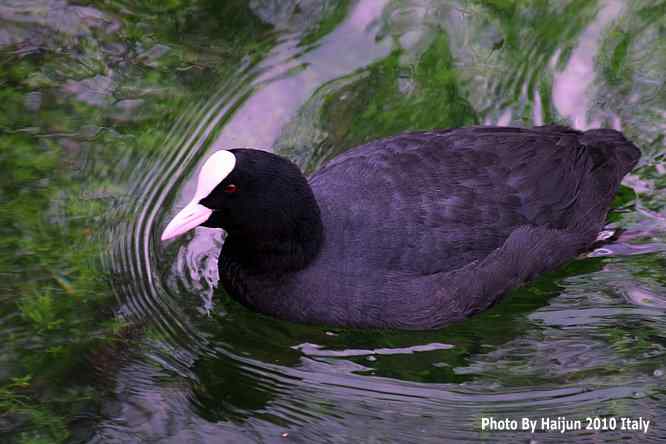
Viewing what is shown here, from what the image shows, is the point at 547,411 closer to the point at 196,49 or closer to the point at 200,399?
the point at 200,399

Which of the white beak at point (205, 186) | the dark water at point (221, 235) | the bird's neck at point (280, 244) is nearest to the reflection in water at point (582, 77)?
the dark water at point (221, 235)

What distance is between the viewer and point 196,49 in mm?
6223

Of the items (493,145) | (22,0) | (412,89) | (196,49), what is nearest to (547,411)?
(493,145)

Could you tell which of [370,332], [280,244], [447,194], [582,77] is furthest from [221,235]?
[582,77]

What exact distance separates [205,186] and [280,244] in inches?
19.6

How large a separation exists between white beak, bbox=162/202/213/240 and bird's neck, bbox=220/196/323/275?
230 mm

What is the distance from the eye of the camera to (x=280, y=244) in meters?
4.82

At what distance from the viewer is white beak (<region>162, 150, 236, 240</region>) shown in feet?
14.7

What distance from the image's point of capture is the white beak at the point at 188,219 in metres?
4.59

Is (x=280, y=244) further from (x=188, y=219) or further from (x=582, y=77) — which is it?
(x=582, y=77)

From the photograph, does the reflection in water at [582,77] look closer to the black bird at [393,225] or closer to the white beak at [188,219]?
the black bird at [393,225]

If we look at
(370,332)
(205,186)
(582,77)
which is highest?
(582,77)

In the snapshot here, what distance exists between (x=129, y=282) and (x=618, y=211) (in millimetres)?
2691

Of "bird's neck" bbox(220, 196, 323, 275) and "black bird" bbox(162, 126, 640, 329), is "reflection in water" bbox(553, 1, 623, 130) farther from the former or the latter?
"bird's neck" bbox(220, 196, 323, 275)
